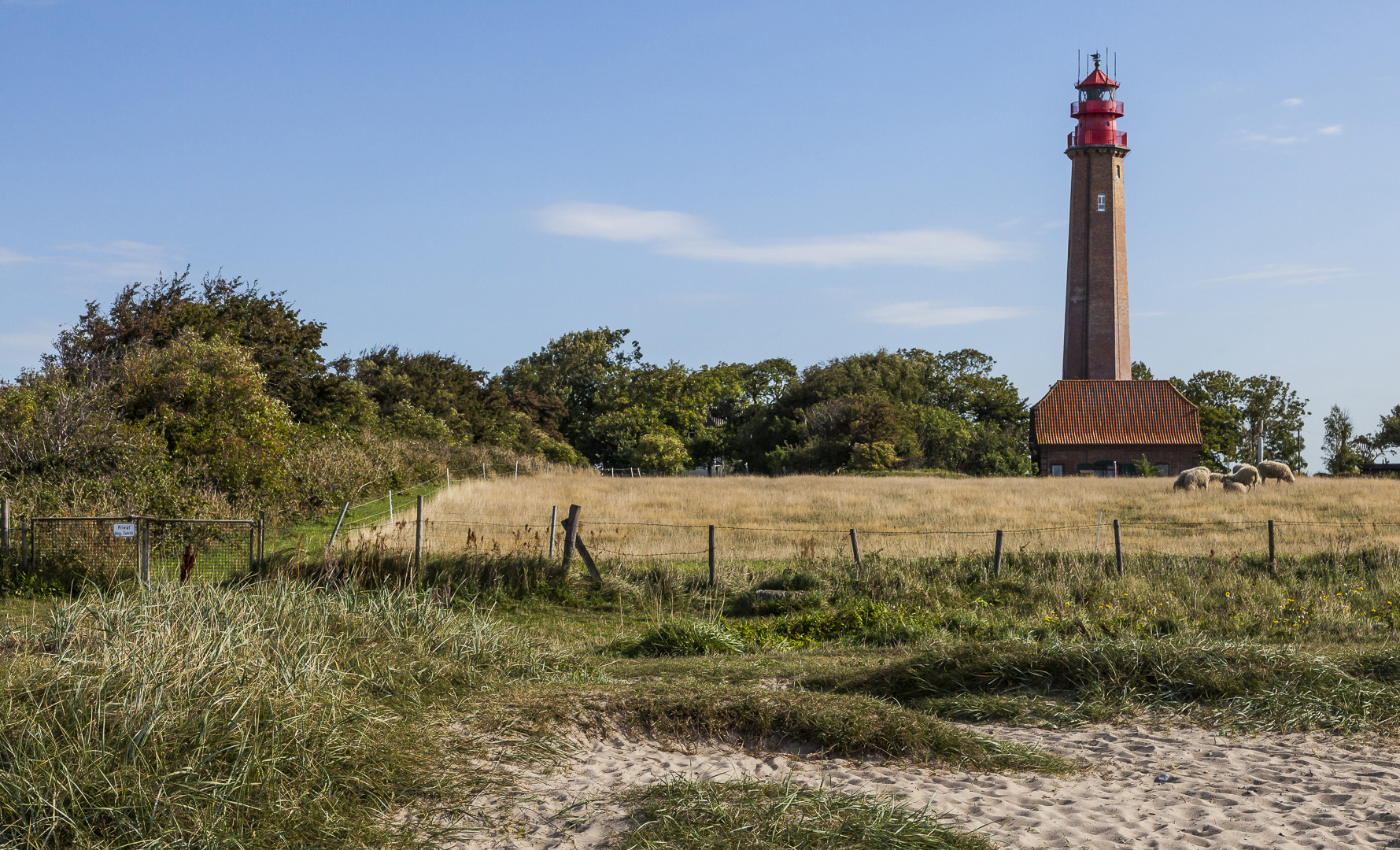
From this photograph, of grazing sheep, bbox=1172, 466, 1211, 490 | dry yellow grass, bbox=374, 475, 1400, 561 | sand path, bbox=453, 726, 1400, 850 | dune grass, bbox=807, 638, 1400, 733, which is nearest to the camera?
sand path, bbox=453, 726, 1400, 850

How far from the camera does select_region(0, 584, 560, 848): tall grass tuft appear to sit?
4977 millimetres

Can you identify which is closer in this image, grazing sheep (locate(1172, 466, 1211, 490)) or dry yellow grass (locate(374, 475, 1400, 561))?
dry yellow grass (locate(374, 475, 1400, 561))

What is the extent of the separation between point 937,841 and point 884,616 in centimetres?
819

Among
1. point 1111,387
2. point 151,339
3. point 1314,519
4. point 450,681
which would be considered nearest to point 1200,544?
point 1314,519

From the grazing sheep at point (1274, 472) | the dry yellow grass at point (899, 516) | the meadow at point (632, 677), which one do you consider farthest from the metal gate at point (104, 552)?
the grazing sheep at point (1274, 472)

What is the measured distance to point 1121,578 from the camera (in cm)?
1525

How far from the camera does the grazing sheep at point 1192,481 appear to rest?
35.4 m

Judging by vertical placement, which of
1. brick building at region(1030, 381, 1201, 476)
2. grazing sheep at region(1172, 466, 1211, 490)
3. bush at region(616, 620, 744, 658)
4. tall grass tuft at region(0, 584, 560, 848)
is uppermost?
brick building at region(1030, 381, 1201, 476)

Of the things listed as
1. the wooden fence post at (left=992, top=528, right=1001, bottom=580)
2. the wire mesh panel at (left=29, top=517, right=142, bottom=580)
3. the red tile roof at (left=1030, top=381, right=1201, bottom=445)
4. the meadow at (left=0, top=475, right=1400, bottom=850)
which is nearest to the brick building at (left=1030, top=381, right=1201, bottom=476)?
the red tile roof at (left=1030, top=381, right=1201, bottom=445)

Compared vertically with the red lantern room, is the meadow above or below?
below

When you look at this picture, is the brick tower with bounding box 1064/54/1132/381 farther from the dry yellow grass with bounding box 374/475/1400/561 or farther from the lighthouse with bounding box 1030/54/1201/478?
the dry yellow grass with bounding box 374/475/1400/561

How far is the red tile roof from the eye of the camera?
2183 inches

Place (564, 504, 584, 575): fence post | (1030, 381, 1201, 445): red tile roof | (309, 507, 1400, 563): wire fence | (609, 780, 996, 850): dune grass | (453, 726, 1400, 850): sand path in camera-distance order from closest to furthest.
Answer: (609, 780, 996, 850): dune grass, (453, 726, 1400, 850): sand path, (564, 504, 584, 575): fence post, (309, 507, 1400, 563): wire fence, (1030, 381, 1201, 445): red tile roof

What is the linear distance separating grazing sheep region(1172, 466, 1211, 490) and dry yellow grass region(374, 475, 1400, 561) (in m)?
0.39
